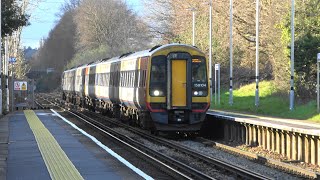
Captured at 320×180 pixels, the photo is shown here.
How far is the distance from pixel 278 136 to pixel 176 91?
15.1 feet

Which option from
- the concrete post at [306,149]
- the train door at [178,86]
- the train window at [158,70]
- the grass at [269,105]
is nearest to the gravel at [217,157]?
the train door at [178,86]

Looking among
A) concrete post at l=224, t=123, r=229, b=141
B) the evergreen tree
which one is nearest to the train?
A: concrete post at l=224, t=123, r=229, b=141

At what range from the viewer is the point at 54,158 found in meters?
14.5

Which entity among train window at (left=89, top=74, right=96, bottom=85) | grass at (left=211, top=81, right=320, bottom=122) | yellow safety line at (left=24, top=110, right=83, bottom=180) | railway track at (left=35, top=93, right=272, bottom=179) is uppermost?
Result: train window at (left=89, top=74, right=96, bottom=85)

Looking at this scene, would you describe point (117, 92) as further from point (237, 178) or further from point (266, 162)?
point (237, 178)

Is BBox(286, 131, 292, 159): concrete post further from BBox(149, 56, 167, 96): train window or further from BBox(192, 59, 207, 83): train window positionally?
BBox(149, 56, 167, 96): train window

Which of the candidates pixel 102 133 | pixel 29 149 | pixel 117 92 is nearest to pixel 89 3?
pixel 117 92

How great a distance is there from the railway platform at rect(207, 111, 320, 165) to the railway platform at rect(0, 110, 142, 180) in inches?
194

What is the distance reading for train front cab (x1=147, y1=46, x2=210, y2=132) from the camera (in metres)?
20.6

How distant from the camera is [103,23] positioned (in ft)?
262

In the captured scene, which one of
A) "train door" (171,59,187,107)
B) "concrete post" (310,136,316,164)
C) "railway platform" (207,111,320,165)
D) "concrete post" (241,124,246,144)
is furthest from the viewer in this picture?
"train door" (171,59,187,107)

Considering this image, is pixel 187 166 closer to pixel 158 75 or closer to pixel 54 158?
pixel 54 158

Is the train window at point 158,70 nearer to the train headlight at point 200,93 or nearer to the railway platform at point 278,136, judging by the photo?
the train headlight at point 200,93

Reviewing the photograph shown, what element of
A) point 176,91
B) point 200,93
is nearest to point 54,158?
point 176,91
